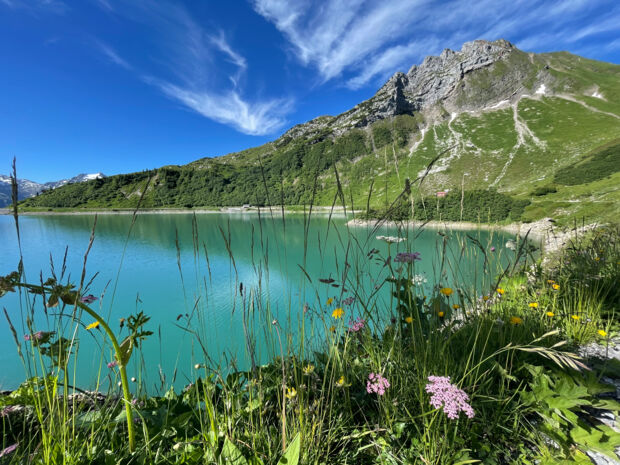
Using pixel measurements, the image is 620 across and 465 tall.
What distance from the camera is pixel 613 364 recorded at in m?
1.83

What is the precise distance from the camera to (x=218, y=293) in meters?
13.5

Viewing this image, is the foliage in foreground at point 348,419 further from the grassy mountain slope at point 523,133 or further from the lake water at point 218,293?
the grassy mountain slope at point 523,133

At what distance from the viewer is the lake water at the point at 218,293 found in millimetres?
1550

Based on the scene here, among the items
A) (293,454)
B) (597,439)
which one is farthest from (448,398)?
(597,439)

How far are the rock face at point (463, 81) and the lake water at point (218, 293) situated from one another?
4021 inches

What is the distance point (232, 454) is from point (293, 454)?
0.29m

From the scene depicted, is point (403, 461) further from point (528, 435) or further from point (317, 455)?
point (528, 435)

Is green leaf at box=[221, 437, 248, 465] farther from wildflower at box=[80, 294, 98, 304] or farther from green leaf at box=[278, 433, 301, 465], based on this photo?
wildflower at box=[80, 294, 98, 304]

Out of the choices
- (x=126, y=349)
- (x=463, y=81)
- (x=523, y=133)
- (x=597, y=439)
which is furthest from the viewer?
(x=463, y=81)

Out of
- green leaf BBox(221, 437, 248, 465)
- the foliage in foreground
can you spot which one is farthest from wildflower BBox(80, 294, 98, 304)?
green leaf BBox(221, 437, 248, 465)

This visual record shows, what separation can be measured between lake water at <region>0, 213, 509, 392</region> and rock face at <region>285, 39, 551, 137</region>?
102 metres

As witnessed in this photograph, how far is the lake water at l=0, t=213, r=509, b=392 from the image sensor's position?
155 cm

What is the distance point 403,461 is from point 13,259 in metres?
34.2

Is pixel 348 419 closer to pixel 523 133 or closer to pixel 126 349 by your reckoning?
pixel 126 349
